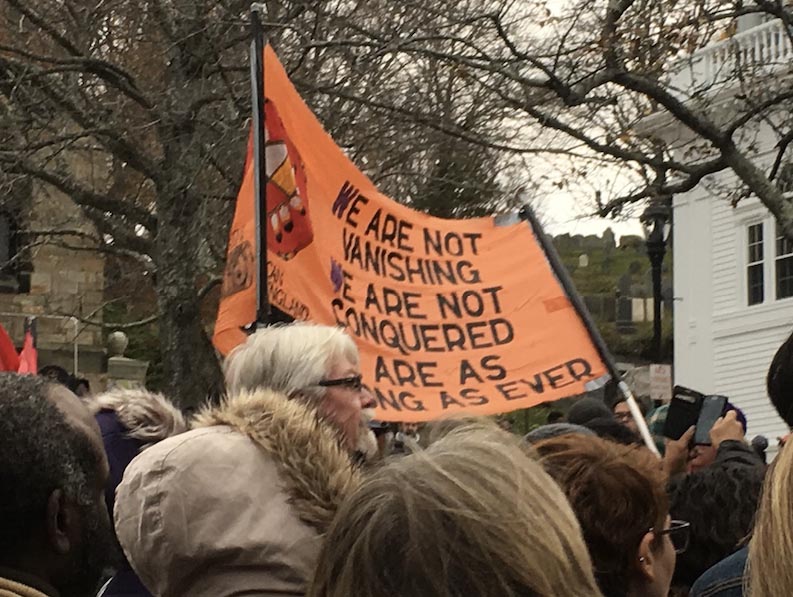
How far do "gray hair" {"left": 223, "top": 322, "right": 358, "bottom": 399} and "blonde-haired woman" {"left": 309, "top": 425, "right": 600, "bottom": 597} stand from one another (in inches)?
74.5

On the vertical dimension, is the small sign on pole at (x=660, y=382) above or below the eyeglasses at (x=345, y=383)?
below

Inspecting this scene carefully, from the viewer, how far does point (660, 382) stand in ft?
54.3

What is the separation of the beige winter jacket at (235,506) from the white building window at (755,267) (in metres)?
27.6

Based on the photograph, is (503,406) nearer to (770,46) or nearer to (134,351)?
(770,46)

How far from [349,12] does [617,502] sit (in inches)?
497

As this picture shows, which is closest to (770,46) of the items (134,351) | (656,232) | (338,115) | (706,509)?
(656,232)

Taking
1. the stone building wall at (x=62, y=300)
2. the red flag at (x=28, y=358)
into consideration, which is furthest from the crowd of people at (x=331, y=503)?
the stone building wall at (x=62, y=300)

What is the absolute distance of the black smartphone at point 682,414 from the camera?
6281 mm

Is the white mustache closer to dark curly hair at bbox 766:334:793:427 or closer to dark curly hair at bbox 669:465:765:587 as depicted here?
dark curly hair at bbox 669:465:765:587

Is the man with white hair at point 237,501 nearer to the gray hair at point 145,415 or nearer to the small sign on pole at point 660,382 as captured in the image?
the gray hair at point 145,415

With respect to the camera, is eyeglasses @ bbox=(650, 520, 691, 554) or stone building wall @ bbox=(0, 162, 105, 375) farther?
stone building wall @ bbox=(0, 162, 105, 375)

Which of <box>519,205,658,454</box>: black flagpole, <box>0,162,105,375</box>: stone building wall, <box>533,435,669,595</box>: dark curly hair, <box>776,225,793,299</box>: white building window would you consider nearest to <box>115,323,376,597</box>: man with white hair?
<box>533,435,669,595</box>: dark curly hair

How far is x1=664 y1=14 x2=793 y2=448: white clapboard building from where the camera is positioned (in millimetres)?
28688

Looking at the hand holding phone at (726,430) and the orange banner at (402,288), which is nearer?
the hand holding phone at (726,430)
